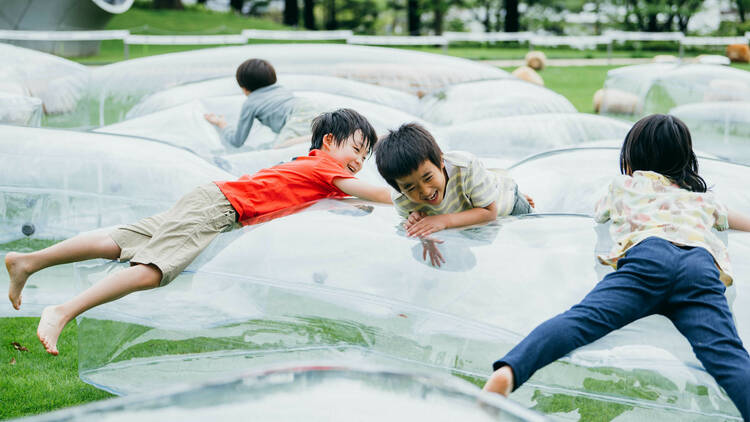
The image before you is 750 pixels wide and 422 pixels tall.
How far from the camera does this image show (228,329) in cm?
251

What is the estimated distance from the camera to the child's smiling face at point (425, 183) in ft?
7.54

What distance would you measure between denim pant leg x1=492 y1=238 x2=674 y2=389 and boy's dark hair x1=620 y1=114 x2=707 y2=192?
0.32 metres

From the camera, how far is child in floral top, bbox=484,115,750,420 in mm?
1823

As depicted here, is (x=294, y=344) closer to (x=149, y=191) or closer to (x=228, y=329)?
(x=228, y=329)

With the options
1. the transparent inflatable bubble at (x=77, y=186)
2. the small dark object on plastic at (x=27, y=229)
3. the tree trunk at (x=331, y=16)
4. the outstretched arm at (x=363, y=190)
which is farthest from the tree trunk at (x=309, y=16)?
the outstretched arm at (x=363, y=190)

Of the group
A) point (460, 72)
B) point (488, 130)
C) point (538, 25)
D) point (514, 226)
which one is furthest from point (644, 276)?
point (538, 25)

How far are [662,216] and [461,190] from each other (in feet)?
1.99

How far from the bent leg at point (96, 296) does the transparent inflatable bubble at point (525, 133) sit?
2452 mm

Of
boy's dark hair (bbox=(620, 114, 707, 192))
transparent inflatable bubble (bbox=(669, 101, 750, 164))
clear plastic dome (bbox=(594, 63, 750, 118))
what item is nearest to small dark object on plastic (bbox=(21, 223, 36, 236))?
boy's dark hair (bbox=(620, 114, 707, 192))

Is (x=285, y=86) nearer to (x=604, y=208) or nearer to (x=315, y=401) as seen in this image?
(x=604, y=208)

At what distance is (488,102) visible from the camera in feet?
17.1

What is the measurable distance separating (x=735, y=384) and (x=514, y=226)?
889mm

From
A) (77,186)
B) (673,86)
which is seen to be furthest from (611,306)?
(673,86)

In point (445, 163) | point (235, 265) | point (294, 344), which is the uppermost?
point (445, 163)
